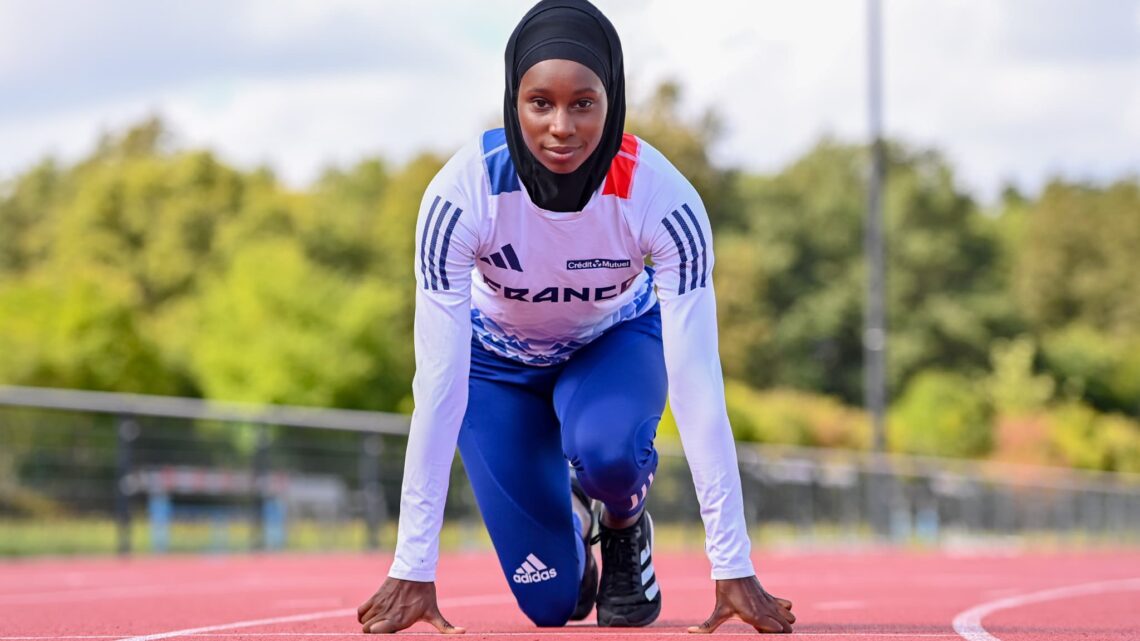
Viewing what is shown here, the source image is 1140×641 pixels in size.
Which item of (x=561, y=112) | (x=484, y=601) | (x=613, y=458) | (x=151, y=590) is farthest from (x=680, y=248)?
(x=151, y=590)

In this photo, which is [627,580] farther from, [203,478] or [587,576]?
[203,478]

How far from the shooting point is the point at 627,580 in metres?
6.62

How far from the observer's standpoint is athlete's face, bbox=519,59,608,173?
507 centimetres

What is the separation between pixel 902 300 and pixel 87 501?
62.0 metres

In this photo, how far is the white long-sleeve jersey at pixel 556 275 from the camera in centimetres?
526

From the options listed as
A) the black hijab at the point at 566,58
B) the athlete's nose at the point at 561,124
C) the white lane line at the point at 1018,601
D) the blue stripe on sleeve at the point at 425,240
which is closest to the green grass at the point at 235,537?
the white lane line at the point at 1018,601

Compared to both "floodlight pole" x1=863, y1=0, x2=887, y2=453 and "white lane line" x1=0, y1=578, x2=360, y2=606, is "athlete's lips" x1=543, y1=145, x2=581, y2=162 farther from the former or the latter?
"floodlight pole" x1=863, y1=0, x2=887, y2=453

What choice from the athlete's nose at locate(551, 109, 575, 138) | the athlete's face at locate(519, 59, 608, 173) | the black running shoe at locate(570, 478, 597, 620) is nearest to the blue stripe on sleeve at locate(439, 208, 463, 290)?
the athlete's face at locate(519, 59, 608, 173)

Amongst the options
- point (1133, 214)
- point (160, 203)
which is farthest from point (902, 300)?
point (160, 203)

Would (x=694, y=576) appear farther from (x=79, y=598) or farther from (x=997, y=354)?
(x=997, y=354)

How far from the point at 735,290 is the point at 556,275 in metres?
59.2

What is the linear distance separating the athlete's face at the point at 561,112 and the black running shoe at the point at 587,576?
6.48 ft

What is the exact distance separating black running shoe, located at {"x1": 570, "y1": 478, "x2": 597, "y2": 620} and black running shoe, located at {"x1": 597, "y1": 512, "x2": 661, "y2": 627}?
0.10 metres

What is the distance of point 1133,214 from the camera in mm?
81562
